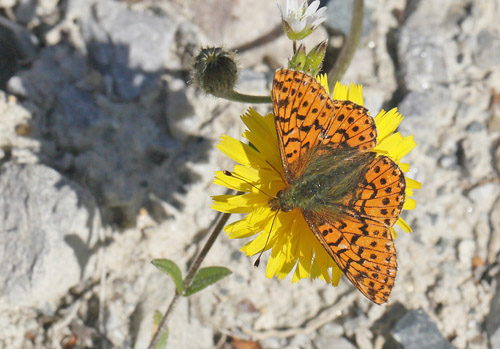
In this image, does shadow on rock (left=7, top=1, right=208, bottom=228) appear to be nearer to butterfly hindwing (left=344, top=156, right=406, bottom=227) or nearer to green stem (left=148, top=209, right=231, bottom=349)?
green stem (left=148, top=209, right=231, bottom=349)

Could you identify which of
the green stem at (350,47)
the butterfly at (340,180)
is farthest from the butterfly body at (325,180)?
the green stem at (350,47)

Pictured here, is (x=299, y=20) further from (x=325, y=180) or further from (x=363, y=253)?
(x=363, y=253)

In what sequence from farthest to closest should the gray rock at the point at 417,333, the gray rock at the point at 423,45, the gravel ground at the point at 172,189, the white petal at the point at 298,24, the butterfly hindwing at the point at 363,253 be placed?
the gray rock at the point at 423,45 < the gray rock at the point at 417,333 < the gravel ground at the point at 172,189 < the white petal at the point at 298,24 < the butterfly hindwing at the point at 363,253

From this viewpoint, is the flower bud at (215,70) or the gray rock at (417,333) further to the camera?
the gray rock at (417,333)

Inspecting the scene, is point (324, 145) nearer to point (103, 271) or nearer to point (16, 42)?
point (103, 271)

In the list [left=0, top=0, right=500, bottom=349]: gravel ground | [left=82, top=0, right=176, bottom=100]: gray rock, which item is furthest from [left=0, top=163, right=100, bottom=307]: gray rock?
[left=82, top=0, right=176, bottom=100]: gray rock

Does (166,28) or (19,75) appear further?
(166,28)

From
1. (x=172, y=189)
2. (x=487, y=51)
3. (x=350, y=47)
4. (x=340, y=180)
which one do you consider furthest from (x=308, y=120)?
(x=487, y=51)

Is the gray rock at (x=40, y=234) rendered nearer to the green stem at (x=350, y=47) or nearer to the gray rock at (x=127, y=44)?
the gray rock at (x=127, y=44)

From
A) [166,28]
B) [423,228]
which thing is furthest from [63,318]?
[423,228]
